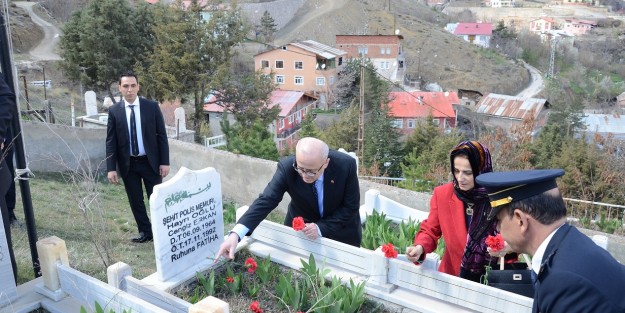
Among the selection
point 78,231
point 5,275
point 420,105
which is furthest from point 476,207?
point 420,105

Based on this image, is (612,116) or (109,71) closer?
(109,71)

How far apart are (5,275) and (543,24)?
106411 millimetres

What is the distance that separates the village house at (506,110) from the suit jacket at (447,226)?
135 feet

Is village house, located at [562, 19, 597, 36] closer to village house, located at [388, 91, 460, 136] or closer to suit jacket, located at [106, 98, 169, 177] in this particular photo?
village house, located at [388, 91, 460, 136]

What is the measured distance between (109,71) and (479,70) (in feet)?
163

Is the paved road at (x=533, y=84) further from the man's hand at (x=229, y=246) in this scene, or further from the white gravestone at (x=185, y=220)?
the man's hand at (x=229, y=246)

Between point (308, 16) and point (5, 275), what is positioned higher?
point (308, 16)

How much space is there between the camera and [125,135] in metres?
4.77

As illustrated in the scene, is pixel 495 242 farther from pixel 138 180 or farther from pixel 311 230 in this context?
pixel 138 180

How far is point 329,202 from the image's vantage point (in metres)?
3.73

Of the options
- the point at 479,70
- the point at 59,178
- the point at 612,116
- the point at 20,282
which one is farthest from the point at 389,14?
the point at 20,282

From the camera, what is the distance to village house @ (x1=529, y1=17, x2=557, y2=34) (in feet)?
313

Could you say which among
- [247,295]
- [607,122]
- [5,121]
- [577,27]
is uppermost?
[577,27]

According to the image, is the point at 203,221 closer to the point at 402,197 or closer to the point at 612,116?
the point at 402,197
